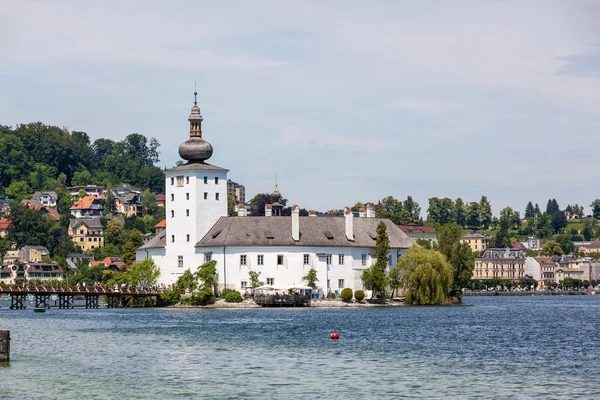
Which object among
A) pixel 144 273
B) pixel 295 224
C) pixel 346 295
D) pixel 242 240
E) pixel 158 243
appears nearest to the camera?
pixel 346 295

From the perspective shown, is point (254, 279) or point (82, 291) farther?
point (82, 291)

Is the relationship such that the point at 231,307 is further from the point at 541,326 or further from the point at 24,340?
the point at 24,340

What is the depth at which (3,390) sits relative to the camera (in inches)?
1532

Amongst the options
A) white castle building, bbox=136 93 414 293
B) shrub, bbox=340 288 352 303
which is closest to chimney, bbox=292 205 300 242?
white castle building, bbox=136 93 414 293

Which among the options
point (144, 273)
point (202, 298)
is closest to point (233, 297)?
point (202, 298)

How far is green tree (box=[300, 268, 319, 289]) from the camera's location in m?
105

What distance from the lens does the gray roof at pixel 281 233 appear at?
10594cm

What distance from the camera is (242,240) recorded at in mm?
105562

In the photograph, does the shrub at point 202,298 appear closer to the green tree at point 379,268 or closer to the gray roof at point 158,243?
the gray roof at point 158,243

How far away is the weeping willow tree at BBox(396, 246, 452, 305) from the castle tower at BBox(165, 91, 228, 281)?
1888cm

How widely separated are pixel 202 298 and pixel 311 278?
10144 millimetres

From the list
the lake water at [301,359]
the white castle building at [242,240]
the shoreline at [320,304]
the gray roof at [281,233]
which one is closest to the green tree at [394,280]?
the shoreline at [320,304]

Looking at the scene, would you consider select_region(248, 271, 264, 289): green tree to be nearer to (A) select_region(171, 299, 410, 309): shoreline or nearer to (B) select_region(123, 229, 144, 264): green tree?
(A) select_region(171, 299, 410, 309): shoreline

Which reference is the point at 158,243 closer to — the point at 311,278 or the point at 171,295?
the point at 171,295
